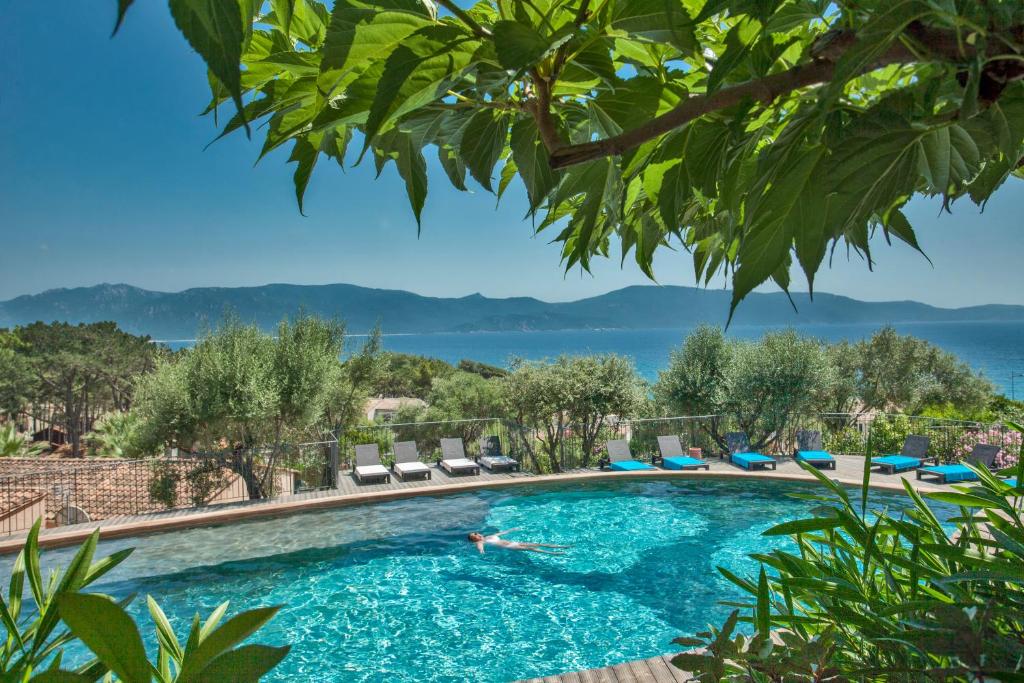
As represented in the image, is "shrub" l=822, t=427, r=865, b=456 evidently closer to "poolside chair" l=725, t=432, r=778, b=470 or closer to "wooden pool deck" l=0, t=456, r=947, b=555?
"wooden pool deck" l=0, t=456, r=947, b=555

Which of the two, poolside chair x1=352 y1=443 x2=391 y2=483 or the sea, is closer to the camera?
poolside chair x1=352 y1=443 x2=391 y2=483

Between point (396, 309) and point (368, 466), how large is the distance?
611ft

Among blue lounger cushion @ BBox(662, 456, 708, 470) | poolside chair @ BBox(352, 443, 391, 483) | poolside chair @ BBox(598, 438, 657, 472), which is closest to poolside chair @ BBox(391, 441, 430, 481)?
poolside chair @ BBox(352, 443, 391, 483)

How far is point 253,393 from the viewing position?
1162cm

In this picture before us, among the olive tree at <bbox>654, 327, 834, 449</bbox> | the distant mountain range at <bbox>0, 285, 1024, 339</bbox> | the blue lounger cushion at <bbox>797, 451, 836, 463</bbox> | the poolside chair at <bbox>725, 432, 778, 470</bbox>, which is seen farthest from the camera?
the distant mountain range at <bbox>0, 285, 1024, 339</bbox>

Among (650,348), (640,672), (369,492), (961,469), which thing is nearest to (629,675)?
(640,672)

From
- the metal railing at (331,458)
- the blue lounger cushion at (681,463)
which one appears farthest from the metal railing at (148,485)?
the blue lounger cushion at (681,463)

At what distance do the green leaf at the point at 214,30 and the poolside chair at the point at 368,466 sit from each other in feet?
39.7

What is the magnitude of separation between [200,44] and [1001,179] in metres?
1.09

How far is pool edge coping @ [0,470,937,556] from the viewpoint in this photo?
28.2 ft

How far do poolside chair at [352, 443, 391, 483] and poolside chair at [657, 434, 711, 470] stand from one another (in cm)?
578

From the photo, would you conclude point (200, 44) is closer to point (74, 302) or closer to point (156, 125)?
point (156, 125)

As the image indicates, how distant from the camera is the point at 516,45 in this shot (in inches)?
19.2

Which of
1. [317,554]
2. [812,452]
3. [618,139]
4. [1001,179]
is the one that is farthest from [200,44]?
[812,452]
